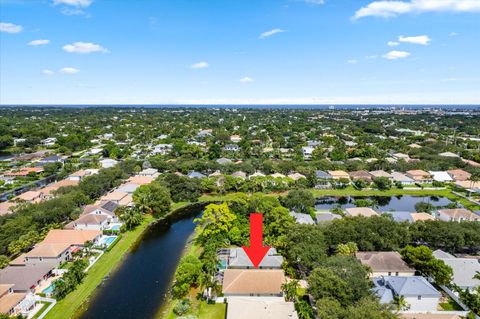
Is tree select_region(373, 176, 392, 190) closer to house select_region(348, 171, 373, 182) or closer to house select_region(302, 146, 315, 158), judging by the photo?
house select_region(348, 171, 373, 182)

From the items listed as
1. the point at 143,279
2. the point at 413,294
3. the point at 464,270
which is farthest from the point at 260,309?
the point at 464,270

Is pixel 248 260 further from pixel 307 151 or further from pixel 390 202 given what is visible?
pixel 307 151

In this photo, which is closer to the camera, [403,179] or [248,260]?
[248,260]

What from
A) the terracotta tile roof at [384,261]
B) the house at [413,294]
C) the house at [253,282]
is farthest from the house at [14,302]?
the terracotta tile roof at [384,261]

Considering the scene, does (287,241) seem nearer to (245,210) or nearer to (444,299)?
(245,210)

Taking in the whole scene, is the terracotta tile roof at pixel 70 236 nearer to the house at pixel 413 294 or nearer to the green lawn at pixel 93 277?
the green lawn at pixel 93 277
